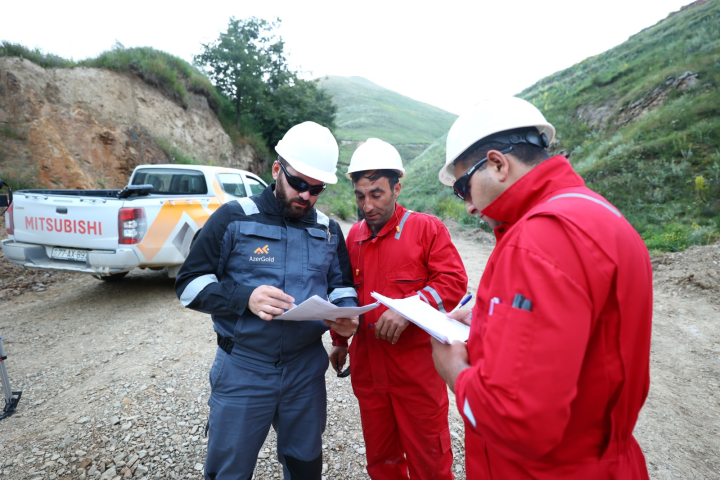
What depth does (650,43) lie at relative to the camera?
18.3 meters

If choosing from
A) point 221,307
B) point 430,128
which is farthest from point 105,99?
point 430,128

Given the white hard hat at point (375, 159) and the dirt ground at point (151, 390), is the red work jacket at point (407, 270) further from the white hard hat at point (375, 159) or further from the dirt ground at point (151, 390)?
the dirt ground at point (151, 390)

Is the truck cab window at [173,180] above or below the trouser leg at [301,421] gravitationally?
above

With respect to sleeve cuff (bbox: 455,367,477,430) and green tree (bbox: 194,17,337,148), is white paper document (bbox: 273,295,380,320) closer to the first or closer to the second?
sleeve cuff (bbox: 455,367,477,430)

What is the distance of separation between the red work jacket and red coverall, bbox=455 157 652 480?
3.53 ft

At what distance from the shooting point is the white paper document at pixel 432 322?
A: 1.26 metres

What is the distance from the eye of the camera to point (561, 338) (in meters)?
0.84

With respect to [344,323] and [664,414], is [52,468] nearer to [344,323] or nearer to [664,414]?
[344,323]

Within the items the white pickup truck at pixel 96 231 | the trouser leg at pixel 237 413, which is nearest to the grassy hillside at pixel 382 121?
the white pickup truck at pixel 96 231

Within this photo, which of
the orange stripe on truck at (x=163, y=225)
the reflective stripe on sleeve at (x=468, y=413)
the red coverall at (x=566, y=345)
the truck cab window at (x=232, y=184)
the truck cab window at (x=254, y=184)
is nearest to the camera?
the red coverall at (x=566, y=345)

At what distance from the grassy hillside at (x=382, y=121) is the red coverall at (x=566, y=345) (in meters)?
22.0

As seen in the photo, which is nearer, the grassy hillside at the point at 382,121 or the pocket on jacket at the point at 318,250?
the pocket on jacket at the point at 318,250

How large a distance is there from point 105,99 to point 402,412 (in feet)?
42.4

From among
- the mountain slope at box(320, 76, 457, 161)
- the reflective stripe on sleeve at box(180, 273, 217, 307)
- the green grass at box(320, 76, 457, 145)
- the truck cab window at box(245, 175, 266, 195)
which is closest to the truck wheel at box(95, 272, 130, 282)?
the truck cab window at box(245, 175, 266, 195)
